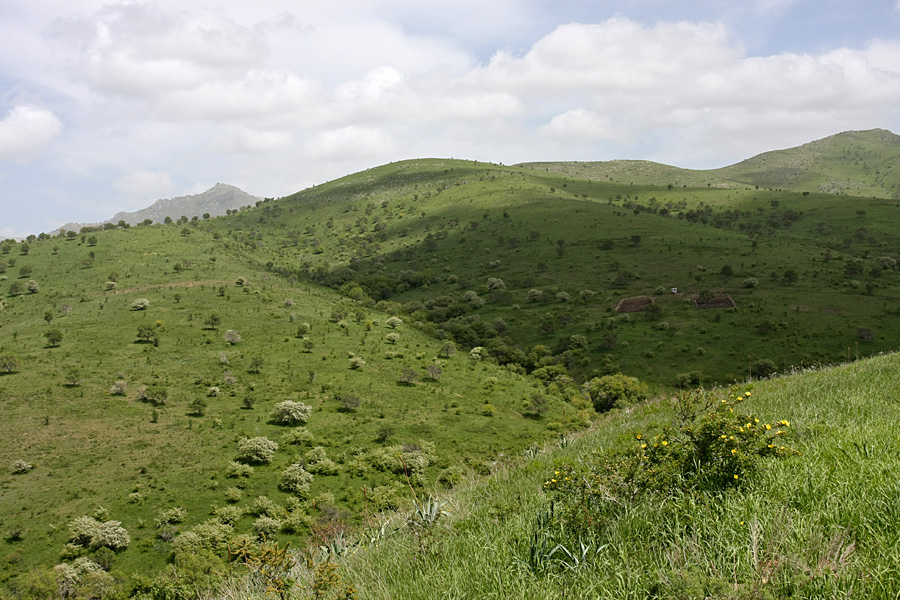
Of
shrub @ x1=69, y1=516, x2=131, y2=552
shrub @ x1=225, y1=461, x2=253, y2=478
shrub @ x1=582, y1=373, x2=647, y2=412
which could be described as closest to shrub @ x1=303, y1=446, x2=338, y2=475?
shrub @ x1=225, y1=461, x2=253, y2=478

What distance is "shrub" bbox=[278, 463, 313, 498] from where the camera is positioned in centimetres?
5284

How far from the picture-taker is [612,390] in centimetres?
7850

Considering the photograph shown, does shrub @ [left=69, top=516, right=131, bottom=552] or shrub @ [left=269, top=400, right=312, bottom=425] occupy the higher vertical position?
shrub @ [left=269, top=400, right=312, bottom=425]

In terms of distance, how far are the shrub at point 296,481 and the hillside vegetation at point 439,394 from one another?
33 centimetres

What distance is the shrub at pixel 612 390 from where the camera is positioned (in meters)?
76.2

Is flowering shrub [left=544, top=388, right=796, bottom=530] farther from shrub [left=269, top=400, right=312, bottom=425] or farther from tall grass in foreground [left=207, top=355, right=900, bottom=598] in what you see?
shrub [left=269, top=400, right=312, bottom=425]

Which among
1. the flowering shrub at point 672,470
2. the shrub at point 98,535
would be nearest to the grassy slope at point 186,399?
the shrub at point 98,535

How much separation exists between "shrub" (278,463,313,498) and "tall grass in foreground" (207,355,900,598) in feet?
165

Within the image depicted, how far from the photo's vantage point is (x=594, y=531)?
536 centimetres

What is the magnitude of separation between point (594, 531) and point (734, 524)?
133cm

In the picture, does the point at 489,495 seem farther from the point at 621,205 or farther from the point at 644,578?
the point at 621,205

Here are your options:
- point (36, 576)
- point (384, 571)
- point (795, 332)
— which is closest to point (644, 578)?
point (384, 571)

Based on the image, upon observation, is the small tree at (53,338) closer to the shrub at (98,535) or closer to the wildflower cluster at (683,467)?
the shrub at (98,535)

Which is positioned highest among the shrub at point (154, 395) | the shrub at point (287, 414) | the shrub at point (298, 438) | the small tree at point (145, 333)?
the small tree at point (145, 333)
